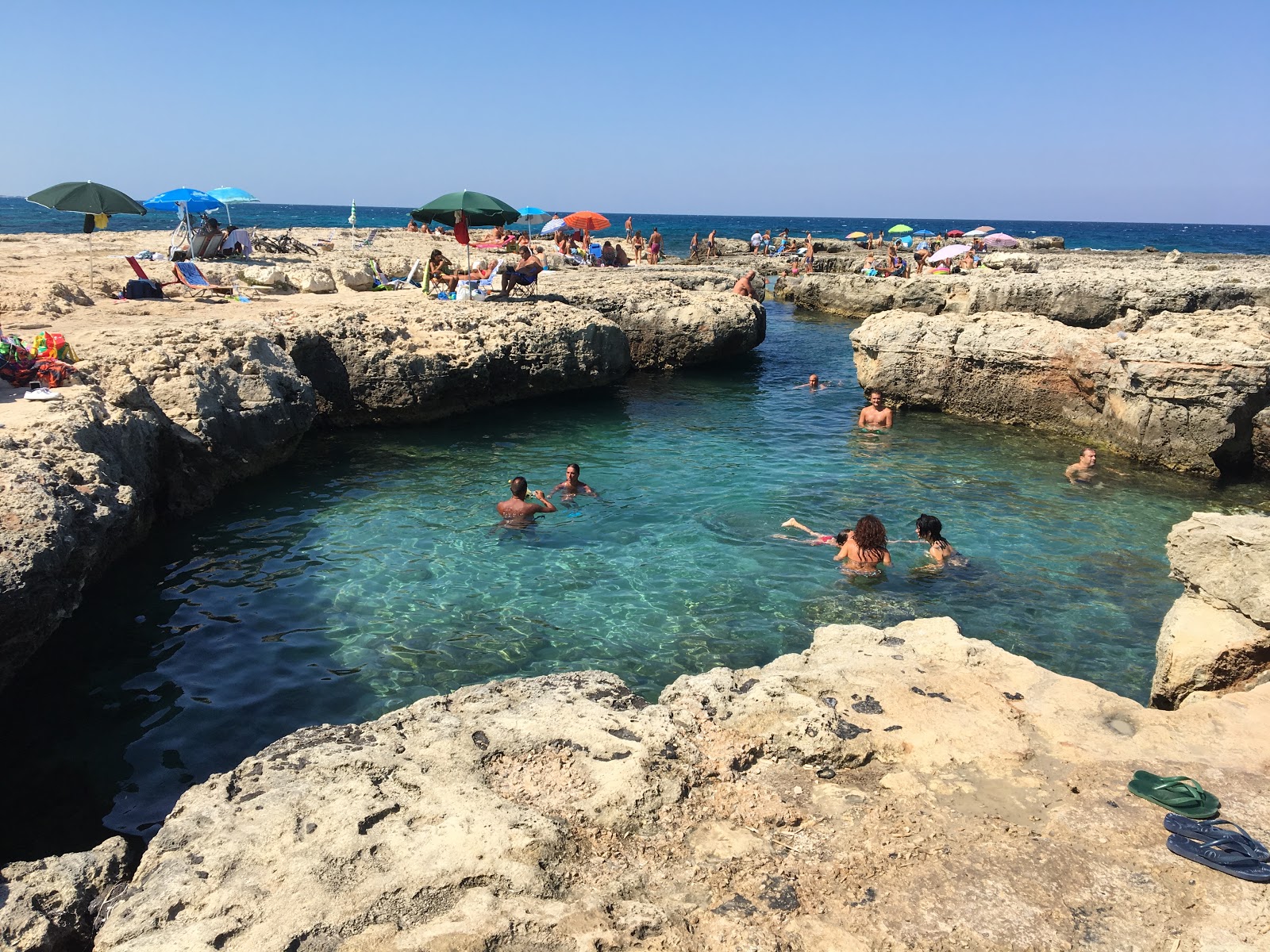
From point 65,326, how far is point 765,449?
35.0 ft

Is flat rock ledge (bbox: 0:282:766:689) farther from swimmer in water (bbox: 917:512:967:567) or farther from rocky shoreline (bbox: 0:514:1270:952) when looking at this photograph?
swimmer in water (bbox: 917:512:967:567)

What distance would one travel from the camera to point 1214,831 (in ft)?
11.5

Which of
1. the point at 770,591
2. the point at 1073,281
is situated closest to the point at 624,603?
the point at 770,591

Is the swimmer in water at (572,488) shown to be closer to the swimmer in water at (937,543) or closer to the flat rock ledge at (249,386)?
the flat rock ledge at (249,386)

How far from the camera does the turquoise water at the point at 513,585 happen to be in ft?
19.8

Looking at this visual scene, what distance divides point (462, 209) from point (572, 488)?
26.8 ft

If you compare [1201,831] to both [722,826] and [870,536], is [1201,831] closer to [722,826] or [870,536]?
[722,826]

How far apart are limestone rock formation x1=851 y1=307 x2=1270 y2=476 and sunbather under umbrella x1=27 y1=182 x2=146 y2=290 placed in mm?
14159

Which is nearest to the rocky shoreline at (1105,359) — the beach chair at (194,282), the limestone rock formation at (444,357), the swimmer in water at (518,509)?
the limestone rock formation at (444,357)

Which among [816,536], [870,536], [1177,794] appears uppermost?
[1177,794]

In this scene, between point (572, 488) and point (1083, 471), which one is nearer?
point (572, 488)

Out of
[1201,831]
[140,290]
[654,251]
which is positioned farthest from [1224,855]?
[654,251]

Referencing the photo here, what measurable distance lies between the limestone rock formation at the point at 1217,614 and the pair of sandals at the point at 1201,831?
186 cm

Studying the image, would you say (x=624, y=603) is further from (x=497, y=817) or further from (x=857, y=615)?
(x=497, y=817)
